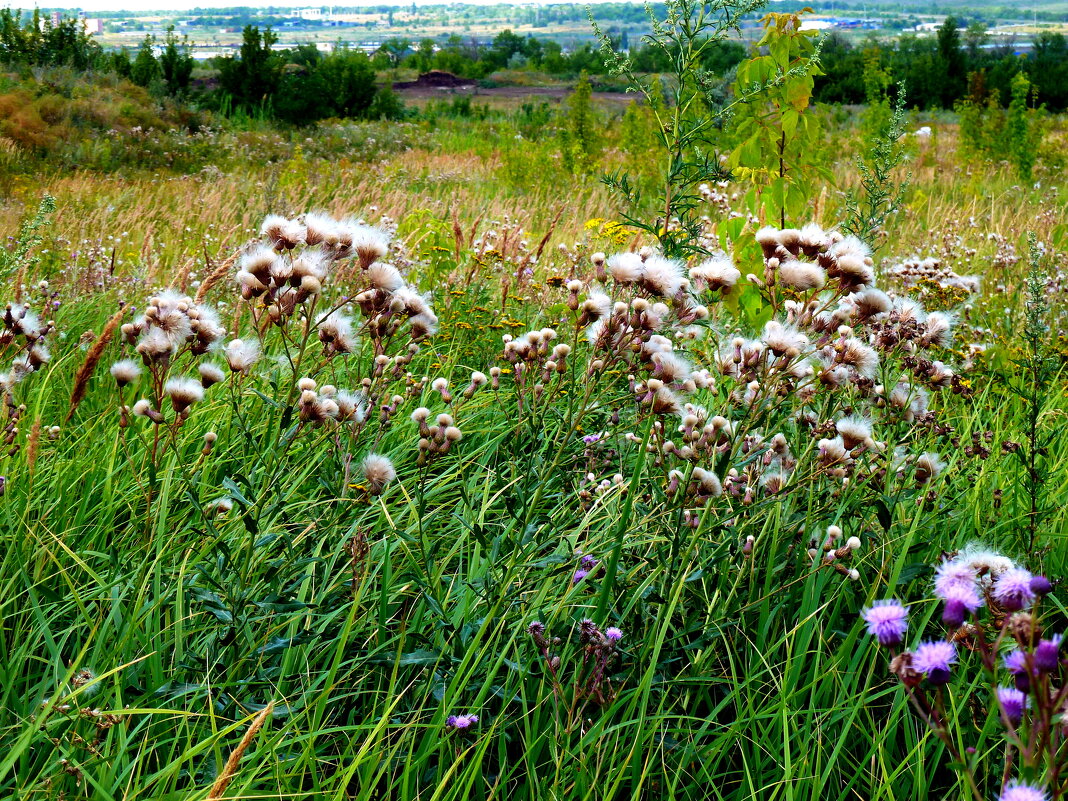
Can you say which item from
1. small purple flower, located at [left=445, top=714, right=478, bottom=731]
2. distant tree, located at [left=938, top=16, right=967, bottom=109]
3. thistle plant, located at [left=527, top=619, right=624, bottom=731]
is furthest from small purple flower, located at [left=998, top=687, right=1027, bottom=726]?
distant tree, located at [left=938, top=16, right=967, bottom=109]

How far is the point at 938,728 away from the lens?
35.8 inches

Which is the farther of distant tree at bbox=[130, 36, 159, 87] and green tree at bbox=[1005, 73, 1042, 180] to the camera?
distant tree at bbox=[130, 36, 159, 87]

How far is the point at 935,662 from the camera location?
915 millimetres

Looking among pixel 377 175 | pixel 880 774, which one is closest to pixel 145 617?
pixel 880 774

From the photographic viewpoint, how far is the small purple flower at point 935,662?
0.91m

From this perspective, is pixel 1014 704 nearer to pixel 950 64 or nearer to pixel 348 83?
pixel 348 83

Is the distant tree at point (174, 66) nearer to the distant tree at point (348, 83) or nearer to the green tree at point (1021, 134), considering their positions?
the distant tree at point (348, 83)

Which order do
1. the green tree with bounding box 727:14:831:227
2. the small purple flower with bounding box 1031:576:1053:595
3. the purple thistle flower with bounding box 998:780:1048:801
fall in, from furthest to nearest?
the green tree with bounding box 727:14:831:227 < the small purple flower with bounding box 1031:576:1053:595 < the purple thistle flower with bounding box 998:780:1048:801

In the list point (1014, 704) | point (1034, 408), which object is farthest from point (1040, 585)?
point (1034, 408)

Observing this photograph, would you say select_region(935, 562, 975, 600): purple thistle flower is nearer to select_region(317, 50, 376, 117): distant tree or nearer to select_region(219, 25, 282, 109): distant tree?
select_region(219, 25, 282, 109): distant tree

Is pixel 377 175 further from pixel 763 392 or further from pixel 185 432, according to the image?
pixel 763 392

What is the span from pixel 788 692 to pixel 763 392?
0.73 meters

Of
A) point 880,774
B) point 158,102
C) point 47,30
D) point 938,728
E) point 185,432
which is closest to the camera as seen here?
point 938,728

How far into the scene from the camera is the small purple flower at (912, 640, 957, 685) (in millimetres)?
911
